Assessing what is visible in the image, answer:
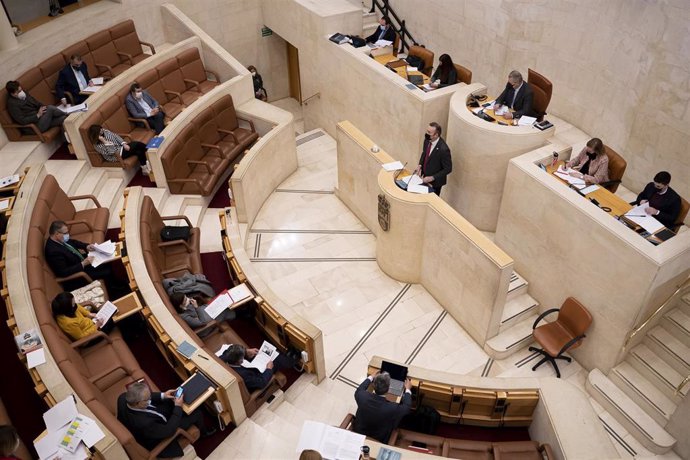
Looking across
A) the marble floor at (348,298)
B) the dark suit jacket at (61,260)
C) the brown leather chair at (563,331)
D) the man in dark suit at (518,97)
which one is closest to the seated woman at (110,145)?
the marble floor at (348,298)

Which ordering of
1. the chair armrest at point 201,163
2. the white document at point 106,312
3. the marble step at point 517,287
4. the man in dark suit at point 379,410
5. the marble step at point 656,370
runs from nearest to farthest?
the man in dark suit at point 379,410, the white document at point 106,312, the marble step at point 656,370, the marble step at point 517,287, the chair armrest at point 201,163

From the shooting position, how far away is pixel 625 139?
7688 millimetres

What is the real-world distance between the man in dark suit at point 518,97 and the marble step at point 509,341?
9.81ft

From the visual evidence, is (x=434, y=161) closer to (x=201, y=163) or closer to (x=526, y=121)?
(x=526, y=121)

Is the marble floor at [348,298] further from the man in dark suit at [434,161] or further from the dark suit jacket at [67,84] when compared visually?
the dark suit jacket at [67,84]

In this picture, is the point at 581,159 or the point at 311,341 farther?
the point at 581,159

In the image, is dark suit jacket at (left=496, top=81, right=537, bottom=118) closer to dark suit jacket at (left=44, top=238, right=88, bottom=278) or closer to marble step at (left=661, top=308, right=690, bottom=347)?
marble step at (left=661, top=308, right=690, bottom=347)

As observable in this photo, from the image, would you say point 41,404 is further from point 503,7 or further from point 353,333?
point 503,7

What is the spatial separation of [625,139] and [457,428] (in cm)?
478

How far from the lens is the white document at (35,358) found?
469cm

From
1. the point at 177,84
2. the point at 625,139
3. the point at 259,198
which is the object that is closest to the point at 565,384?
the point at 625,139

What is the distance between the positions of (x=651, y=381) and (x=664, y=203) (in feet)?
6.83

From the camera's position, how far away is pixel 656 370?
6.27 meters

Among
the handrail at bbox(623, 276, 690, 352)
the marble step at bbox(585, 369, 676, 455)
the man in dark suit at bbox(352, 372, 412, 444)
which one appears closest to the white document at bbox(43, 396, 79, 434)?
the man in dark suit at bbox(352, 372, 412, 444)
